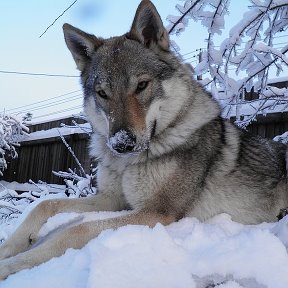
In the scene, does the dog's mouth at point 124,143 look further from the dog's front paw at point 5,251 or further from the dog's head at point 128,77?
the dog's front paw at point 5,251

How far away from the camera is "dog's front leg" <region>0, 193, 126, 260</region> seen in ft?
7.52

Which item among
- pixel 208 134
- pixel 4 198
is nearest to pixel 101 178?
pixel 208 134

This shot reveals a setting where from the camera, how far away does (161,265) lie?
1345 mm

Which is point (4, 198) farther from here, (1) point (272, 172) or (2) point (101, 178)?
(1) point (272, 172)

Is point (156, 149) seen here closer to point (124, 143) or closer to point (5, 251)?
point (124, 143)

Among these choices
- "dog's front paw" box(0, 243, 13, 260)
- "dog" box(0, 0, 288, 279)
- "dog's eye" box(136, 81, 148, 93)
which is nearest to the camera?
"dog's front paw" box(0, 243, 13, 260)

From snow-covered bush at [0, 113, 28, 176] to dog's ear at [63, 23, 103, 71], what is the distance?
37.9ft

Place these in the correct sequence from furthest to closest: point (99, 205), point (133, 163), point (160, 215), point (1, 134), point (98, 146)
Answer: point (1, 134), point (98, 146), point (99, 205), point (133, 163), point (160, 215)

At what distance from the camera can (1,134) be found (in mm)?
14055

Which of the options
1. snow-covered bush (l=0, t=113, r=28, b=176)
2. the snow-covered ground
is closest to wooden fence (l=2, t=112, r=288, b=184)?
snow-covered bush (l=0, t=113, r=28, b=176)

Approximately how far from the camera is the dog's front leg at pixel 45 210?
7.52ft

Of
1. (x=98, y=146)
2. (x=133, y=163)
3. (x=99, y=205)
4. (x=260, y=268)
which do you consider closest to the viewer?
(x=260, y=268)

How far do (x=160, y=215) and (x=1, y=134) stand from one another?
12950mm

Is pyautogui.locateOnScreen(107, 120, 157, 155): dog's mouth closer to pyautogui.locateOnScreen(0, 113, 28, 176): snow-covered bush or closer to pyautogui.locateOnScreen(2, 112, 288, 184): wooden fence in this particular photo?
pyautogui.locateOnScreen(2, 112, 288, 184): wooden fence
